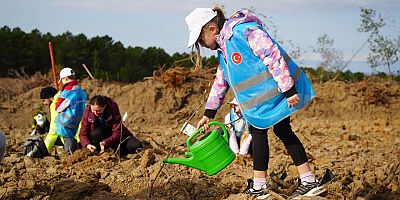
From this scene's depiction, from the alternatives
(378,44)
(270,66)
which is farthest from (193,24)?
(378,44)

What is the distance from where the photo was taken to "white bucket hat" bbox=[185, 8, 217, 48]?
351cm

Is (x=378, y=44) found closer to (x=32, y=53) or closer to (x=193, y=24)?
(x=32, y=53)

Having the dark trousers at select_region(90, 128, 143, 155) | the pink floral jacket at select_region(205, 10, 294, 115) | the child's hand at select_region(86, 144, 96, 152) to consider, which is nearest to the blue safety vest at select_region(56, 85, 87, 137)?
the dark trousers at select_region(90, 128, 143, 155)

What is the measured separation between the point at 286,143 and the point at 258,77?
503mm

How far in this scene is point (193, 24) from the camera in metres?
3.53

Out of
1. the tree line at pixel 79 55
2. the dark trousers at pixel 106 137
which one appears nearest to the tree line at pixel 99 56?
the tree line at pixel 79 55

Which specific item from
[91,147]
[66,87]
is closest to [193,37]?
[91,147]

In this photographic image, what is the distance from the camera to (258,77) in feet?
11.3

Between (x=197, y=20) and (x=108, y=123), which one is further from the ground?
(x=197, y=20)

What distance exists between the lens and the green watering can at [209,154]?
3.63 m

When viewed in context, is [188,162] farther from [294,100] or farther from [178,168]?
[178,168]

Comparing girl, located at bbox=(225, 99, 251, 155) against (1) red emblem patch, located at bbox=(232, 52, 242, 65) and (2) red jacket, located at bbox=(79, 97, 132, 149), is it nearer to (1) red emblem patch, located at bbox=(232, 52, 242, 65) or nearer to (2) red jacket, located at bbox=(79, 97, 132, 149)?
(2) red jacket, located at bbox=(79, 97, 132, 149)

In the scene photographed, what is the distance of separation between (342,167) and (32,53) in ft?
43.2

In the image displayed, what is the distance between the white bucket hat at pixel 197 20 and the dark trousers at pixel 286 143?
734 mm
